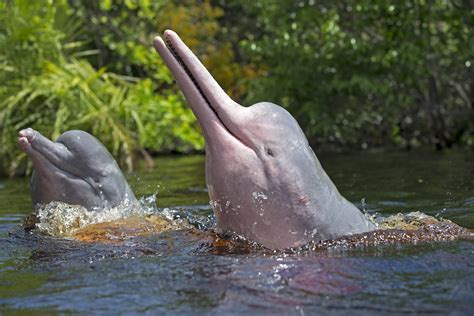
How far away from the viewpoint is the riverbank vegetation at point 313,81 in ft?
49.0

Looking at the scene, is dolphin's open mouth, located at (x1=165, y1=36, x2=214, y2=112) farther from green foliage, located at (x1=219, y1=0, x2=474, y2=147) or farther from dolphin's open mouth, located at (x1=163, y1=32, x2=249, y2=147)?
green foliage, located at (x1=219, y1=0, x2=474, y2=147)

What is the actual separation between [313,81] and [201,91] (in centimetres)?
1156

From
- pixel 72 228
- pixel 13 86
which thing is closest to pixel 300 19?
pixel 13 86

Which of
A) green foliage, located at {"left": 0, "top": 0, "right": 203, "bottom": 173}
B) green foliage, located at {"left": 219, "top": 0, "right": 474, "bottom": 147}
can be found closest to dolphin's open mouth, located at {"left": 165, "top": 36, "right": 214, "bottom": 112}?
green foliage, located at {"left": 0, "top": 0, "right": 203, "bottom": 173}

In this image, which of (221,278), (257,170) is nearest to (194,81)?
(257,170)

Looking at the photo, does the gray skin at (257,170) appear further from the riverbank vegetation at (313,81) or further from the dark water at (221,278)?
the riverbank vegetation at (313,81)

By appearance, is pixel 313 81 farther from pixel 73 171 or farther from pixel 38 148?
→ pixel 38 148

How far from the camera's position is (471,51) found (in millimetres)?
14133

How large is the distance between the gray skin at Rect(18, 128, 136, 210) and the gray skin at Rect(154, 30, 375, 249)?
6.77 ft

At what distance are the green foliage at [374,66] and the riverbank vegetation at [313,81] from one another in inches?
0.9

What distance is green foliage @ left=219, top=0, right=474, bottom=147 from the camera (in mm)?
14898

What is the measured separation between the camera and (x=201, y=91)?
4.92m

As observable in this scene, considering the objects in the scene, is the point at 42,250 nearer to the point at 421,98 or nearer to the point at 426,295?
the point at 426,295

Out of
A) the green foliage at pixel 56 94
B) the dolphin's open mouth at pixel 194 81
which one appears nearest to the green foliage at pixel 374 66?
the green foliage at pixel 56 94
